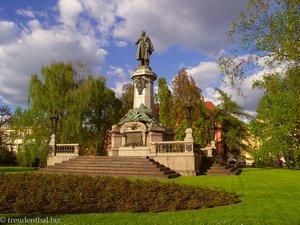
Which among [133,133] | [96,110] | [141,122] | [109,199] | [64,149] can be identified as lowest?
[109,199]

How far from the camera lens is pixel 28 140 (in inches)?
1307

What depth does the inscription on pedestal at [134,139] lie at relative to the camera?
2505cm

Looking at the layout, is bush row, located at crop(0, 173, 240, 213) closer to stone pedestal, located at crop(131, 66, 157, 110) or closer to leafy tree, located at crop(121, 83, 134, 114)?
stone pedestal, located at crop(131, 66, 157, 110)

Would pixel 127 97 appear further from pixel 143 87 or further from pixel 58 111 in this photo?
pixel 143 87

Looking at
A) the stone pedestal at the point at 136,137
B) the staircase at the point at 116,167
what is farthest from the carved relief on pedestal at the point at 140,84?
the staircase at the point at 116,167

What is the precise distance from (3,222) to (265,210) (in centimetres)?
659

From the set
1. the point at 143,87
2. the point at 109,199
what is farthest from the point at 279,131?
the point at 109,199

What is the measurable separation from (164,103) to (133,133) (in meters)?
20.3

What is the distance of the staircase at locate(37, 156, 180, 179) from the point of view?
19.5m

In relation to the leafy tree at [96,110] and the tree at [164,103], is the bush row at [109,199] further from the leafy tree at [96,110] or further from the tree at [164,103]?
the tree at [164,103]

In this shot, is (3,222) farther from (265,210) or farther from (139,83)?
(139,83)

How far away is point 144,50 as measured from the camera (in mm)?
28172

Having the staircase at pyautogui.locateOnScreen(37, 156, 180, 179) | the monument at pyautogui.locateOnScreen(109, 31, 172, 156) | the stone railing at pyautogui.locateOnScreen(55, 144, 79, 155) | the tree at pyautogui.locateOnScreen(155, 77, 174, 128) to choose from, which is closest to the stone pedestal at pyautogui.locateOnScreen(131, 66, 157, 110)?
the monument at pyautogui.locateOnScreen(109, 31, 172, 156)

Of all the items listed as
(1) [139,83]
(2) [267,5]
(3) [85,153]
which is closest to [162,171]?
(1) [139,83]
